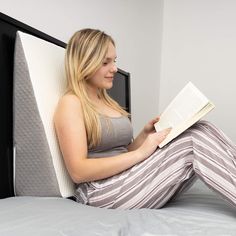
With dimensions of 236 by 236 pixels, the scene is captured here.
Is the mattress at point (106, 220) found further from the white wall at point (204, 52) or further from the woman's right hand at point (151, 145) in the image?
the white wall at point (204, 52)

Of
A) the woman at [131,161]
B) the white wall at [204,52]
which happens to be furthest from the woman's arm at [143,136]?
the white wall at [204,52]

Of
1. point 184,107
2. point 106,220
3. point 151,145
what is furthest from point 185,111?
point 106,220

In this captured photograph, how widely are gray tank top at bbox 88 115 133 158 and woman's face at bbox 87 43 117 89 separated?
13cm

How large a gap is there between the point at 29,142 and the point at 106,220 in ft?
1.22

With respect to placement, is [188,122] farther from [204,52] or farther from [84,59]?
[204,52]

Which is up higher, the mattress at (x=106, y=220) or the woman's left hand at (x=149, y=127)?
the woman's left hand at (x=149, y=127)

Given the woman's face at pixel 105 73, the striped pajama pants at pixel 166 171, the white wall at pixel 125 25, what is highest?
the white wall at pixel 125 25

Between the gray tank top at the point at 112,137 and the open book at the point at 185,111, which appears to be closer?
the open book at the point at 185,111

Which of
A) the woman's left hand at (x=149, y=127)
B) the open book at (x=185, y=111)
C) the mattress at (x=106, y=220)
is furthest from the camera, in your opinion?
the woman's left hand at (x=149, y=127)

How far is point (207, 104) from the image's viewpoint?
96cm

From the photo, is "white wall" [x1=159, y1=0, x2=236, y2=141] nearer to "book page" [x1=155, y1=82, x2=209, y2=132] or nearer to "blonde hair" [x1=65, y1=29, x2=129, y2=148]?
"book page" [x1=155, y1=82, x2=209, y2=132]

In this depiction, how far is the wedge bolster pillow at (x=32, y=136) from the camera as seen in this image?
979 mm

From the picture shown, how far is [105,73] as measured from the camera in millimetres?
1158

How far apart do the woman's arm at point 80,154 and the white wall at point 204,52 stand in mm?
1366
